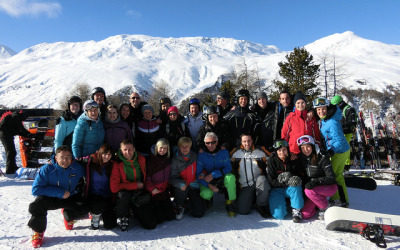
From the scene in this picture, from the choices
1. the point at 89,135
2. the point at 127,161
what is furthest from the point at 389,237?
the point at 89,135

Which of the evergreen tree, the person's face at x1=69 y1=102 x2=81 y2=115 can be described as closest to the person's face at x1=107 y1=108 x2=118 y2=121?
the person's face at x1=69 y1=102 x2=81 y2=115

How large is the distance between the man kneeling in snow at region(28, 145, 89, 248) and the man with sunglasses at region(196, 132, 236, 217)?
174 cm

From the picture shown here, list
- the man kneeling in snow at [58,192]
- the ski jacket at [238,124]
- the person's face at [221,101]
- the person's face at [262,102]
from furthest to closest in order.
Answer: the person's face at [221,101] < the person's face at [262,102] < the ski jacket at [238,124] < the man kneeling in snow at [58,192]

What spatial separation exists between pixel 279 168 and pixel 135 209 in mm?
2290

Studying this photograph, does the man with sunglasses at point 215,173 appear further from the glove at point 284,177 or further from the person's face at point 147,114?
the person's face at point 147,114

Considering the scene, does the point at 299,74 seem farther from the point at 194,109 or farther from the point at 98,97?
the point at 98,97

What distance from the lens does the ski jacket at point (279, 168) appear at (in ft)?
12.4

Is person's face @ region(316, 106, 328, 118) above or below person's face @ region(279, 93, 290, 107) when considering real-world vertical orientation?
below

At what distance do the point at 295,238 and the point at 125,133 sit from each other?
116 inches

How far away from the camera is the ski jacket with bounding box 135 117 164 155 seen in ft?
14.1

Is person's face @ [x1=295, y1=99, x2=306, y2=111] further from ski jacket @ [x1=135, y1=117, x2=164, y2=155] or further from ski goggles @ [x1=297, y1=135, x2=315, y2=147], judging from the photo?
ski jacket @ [x1=135, y1=117, x2=164, y2=155]

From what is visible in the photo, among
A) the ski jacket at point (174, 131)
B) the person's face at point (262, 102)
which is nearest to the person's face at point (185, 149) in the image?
the ski jacket at point (174, 131)

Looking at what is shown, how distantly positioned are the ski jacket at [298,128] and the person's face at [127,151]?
2599 mm

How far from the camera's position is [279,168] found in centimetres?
380
